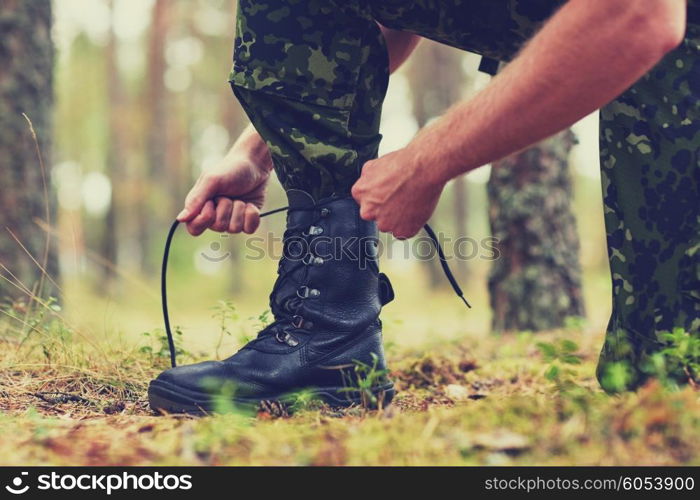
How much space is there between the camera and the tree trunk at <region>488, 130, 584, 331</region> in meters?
4.02

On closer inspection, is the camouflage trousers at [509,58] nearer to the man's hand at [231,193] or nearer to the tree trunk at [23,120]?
the man's hand at [231,193]

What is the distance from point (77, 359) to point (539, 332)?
8.93 ft

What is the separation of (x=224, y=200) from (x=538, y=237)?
2507 mm

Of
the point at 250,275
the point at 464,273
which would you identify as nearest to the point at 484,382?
the point at 464,273

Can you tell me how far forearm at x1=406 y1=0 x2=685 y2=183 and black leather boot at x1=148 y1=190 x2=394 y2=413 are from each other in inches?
19.0

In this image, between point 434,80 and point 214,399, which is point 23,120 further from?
point 434,80

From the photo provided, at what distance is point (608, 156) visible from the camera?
70.7 inches

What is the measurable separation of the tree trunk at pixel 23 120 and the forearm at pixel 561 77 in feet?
9.12

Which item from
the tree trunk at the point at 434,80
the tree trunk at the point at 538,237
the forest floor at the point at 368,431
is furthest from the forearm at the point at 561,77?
the tree trunk at the point at 434,80

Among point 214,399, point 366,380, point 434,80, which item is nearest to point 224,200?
point 214,399

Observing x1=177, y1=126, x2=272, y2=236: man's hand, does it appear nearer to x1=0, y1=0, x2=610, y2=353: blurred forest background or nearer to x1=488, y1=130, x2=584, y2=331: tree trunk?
x1=0, y1=0, x2=610, y2=353: blurred forest background
